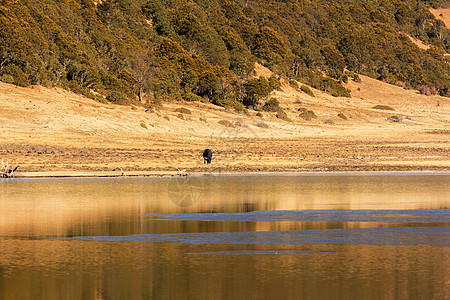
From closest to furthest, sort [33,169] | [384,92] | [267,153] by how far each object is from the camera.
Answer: [33,169]
[267,153]
[384,92]

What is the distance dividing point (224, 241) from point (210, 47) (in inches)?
2578

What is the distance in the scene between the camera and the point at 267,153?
3950 centimetres

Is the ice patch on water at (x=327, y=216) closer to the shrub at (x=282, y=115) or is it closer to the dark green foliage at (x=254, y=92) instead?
the shrub at (x=282, y=115)

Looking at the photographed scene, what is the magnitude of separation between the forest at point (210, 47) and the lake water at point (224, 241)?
96.2 feet

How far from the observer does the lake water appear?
1138cm

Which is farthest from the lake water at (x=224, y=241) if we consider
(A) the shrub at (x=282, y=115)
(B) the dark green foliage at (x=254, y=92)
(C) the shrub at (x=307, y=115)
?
(B) the dark green foliage at (x=254, y=92)

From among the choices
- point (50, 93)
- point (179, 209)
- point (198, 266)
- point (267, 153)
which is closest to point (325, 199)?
point (179, 209)

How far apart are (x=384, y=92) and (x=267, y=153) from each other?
57178 millimetres

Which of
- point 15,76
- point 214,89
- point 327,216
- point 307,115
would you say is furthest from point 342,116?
point 327,216

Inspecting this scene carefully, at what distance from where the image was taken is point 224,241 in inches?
615

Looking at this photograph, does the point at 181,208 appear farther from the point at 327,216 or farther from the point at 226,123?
the point at 226,123

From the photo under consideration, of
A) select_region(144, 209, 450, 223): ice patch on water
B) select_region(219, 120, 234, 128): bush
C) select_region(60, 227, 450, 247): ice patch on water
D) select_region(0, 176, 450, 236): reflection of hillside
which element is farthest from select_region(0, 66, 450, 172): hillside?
select_region(60, 227, 450, 247): ice patch on water

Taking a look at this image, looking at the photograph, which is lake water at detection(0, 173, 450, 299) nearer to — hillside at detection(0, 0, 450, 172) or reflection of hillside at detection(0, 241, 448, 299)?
Result: reflection of hillside at detection(0, 241, 448, 299)

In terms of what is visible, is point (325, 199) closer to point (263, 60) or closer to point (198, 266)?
point (198, 266)
